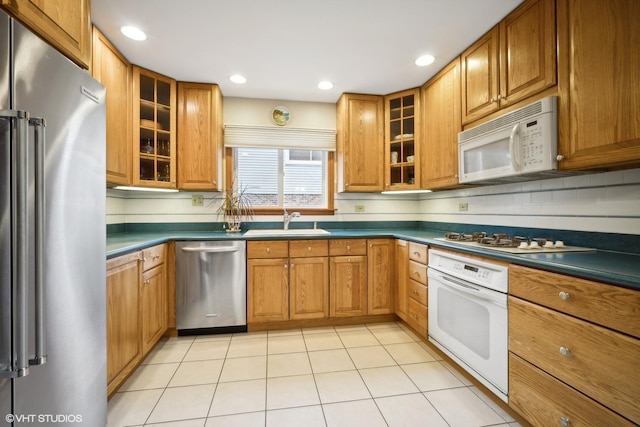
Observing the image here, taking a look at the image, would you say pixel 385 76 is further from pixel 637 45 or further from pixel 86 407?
pixel 86 407

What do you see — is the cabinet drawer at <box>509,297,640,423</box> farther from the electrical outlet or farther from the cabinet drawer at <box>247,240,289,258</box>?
the electrical outlet

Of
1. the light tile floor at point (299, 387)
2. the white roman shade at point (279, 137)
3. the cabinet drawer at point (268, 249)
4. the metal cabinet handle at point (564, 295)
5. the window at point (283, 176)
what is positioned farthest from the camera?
the window at point (283, 176)

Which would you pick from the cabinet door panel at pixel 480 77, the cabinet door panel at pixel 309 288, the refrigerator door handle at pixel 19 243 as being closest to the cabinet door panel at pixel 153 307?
the cabinet door panel at pixel 309 288

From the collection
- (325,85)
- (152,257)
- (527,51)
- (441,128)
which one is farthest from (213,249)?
(527,51)

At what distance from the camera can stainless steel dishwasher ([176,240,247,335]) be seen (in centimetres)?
247

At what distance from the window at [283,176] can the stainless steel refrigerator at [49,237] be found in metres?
1.94

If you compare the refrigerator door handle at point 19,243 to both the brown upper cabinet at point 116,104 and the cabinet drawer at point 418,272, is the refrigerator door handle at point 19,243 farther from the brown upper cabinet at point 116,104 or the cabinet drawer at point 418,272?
the cabinet drawer at point 418,272

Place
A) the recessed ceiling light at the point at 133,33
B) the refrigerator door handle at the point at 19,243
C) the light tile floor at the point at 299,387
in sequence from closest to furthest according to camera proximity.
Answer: the refrigerator door handle at the point at 19,243, the light tile floor at the point at 299,387, the recessed ceiling light at the point at 133,33

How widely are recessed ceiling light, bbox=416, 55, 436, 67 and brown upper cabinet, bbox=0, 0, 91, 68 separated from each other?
2.25m

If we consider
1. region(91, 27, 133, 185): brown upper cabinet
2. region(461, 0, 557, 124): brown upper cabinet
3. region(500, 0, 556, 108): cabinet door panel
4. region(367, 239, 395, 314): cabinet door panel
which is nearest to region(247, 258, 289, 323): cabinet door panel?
region(367, 239, 395, 314): cabinet door panel

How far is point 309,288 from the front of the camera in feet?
8.68

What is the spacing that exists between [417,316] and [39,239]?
2428mm

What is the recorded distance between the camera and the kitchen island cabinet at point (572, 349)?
3.26ft

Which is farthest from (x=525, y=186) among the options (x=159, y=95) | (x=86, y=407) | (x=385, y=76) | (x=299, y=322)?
(x=159, y=95)
